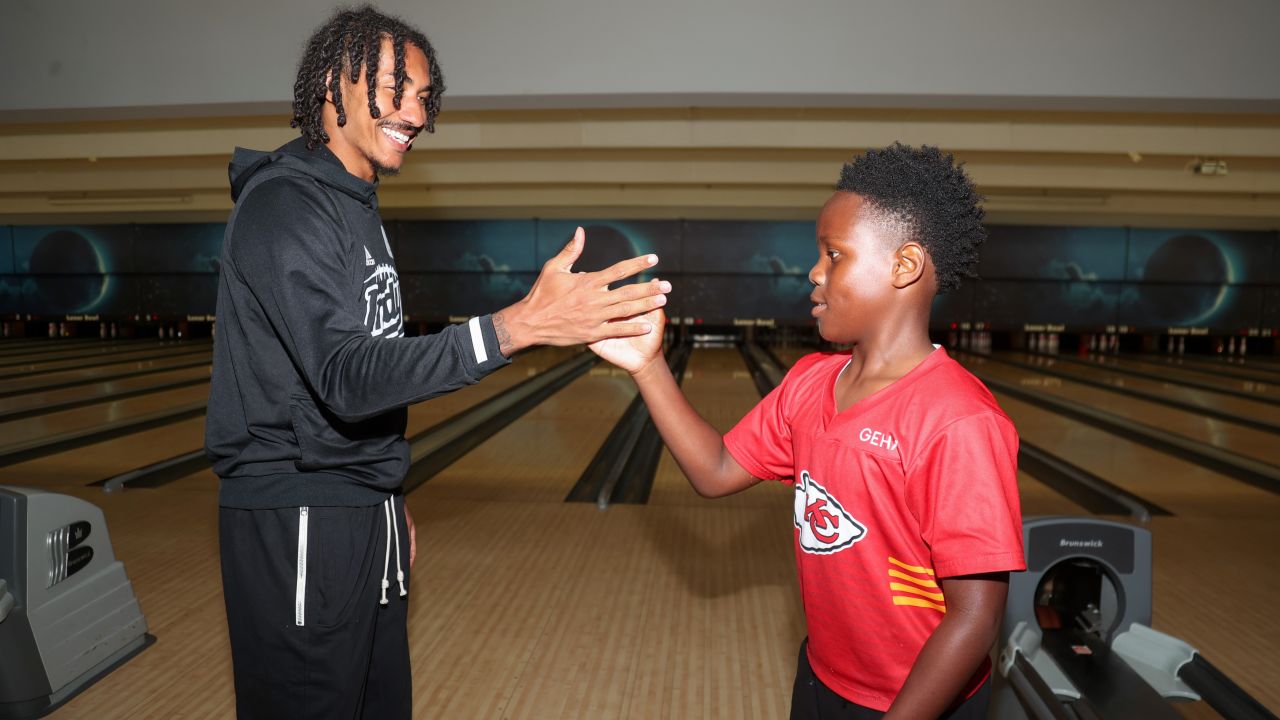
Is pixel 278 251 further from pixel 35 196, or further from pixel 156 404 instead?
pixel 35 196

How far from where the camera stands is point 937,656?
988 millimetres

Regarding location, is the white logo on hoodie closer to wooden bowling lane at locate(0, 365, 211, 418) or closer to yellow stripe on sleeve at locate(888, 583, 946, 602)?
yellow stripe on sleeve at locate(888, 583, 946, 602)

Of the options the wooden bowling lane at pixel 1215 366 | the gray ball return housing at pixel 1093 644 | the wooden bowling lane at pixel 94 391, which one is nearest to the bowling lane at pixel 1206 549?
the gray ball return housing at pixel 1093 644

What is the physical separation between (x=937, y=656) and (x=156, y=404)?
6.52 metres

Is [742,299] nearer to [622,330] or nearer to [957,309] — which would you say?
[957,309]

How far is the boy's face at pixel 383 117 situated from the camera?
50.2 inches

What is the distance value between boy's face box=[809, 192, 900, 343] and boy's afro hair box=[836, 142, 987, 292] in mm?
25

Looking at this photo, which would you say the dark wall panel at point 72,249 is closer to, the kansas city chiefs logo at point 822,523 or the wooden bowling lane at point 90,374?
the wooden bowling lane at point 90,374

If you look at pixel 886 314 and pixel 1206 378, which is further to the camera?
pixel 1206 378

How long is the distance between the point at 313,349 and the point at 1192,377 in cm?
970

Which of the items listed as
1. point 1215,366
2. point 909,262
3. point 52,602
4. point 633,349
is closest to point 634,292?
point 633,349

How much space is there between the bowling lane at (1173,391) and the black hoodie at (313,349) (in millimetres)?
6796

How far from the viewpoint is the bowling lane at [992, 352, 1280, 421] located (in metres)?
6.38

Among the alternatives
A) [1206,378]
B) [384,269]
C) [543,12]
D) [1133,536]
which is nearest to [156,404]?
[543,12]
